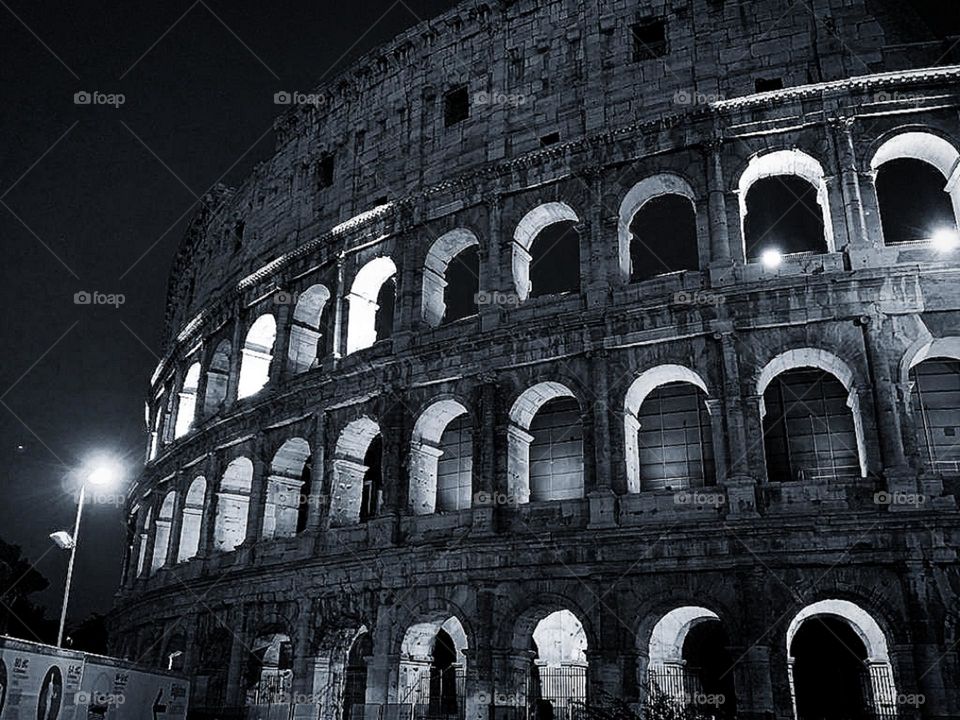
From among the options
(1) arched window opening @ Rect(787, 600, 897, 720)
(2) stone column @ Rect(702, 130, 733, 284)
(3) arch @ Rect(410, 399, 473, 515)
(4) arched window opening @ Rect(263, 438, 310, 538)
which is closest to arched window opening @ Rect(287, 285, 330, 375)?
(4) arched window opening @ Rect(263, 438, 310, 538)

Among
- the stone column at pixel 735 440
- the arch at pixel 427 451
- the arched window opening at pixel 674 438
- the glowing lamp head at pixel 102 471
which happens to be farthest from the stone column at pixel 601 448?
the glowing lamp head at pixel 102 471

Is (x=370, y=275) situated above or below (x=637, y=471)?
above

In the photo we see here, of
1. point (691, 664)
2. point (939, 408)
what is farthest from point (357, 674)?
point (939, 408)

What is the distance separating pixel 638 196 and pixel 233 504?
1252 centimetres

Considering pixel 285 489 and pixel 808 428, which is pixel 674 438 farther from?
pixel 285 489

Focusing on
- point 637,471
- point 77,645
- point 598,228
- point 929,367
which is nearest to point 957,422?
point 929,367

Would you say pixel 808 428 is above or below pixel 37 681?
above

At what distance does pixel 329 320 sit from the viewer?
20438 millimetres

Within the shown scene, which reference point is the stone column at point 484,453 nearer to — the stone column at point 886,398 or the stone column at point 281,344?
the stone column at point 281,344

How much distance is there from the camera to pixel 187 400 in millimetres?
26438

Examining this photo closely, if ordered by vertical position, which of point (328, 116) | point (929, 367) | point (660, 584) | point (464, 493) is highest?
point (328, 116)

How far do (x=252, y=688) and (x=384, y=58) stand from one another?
50.2 feet

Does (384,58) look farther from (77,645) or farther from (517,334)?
(77,645)

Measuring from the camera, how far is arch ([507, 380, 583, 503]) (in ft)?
53.1
